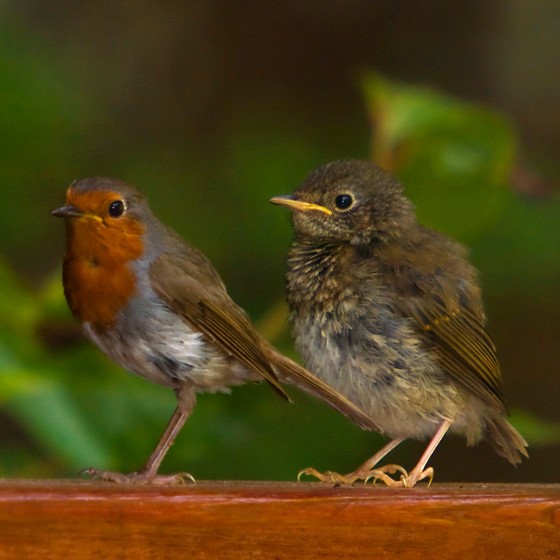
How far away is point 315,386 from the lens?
2.91 metres

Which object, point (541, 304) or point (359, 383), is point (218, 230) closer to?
point (541, 304)

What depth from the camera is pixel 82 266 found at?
2.69 metres

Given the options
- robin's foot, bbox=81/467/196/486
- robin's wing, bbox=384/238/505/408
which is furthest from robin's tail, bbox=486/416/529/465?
robin's foot, bbox=81/467/196/486

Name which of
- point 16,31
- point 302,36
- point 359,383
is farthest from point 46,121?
point 359,383

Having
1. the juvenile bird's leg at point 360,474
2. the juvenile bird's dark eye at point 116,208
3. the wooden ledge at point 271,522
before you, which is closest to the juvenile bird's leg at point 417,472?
the juvenile bird's leg at point 360,474

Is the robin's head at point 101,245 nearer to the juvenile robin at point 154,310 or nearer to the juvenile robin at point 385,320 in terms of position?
the juvenile robin at point 154,310

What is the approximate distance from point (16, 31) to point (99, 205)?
2.82 metres

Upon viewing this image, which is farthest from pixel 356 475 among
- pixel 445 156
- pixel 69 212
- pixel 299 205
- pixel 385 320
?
pixel 445 156

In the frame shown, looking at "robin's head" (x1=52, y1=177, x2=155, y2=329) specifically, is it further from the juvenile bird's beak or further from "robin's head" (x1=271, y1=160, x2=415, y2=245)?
"robin's head" (x1=271, y1=160, x2=415, y2=245)

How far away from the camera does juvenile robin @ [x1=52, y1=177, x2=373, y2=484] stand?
8.85 feet

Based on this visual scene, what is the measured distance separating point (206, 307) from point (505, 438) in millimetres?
872

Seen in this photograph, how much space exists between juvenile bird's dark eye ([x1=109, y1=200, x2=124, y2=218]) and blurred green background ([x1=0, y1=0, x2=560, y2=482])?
80 cm

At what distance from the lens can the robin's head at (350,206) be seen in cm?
322

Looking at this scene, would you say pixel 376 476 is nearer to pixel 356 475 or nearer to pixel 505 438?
pixel 356 475
